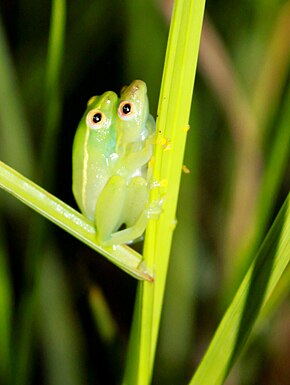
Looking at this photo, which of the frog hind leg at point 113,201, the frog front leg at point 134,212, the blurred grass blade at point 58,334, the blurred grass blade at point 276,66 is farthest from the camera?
the blurred grass blade at point 276,66

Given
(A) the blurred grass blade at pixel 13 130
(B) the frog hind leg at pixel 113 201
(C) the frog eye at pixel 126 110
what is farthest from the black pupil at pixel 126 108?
(A) the blurred grass blade at pixel 13 130

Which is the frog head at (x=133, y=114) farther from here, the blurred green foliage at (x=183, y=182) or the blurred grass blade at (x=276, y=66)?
the blurred grass blade at (x=276, y=66)

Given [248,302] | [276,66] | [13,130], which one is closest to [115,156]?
[248,302]

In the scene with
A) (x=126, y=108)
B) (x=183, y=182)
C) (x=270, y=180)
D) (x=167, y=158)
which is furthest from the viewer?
(x=183, y=182)

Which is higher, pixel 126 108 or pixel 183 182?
pixel 126 108

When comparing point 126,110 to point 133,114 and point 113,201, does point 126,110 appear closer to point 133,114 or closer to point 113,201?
point 133,114

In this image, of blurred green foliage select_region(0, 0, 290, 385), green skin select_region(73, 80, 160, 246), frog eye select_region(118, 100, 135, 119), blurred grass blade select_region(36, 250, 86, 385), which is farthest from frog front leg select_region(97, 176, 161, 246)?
blurred grass blade select_region(36, 250, 86, 385)

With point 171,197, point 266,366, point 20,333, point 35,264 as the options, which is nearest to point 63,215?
point 171,197

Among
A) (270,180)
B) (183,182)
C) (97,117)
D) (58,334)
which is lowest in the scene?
(58,334)
